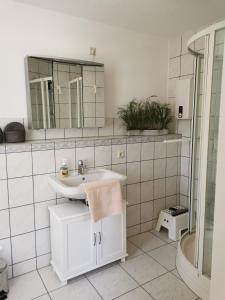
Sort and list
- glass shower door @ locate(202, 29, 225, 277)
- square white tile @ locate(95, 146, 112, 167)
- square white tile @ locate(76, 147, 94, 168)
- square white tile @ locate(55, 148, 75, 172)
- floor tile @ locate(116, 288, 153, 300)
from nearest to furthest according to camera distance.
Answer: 1. glass shower door @ locate(202, 29, 225, 277)
2. floor tile @ locate(116, 288, 153, 300)
3. square white tile @ locate(55, 148, 75, 172)
4. square white tile @ locate(76, 147, 94, 168)
5. square white tile @ locate(95, 146, 112, 167)

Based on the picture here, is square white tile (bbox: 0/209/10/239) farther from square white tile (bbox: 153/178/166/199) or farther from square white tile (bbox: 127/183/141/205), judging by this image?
square white tile (bbox: 153/178/166/199)

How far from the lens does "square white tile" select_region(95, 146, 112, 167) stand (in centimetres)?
222

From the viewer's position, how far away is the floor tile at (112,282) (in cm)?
175

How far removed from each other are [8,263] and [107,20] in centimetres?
230

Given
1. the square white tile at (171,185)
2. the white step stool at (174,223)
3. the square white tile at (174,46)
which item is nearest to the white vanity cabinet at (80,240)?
the white step stool at (174,223)

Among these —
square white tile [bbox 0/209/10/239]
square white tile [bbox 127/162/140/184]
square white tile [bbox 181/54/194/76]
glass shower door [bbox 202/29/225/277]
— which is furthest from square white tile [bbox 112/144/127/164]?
square white tile [bbox 181/54/194/76]

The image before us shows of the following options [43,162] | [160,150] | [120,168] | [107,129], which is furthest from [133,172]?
[43,162]

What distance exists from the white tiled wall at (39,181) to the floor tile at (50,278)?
0.07 m

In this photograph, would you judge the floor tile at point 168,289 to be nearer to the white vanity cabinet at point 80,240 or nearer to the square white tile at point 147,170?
the white vanity cabinet at point 80,240

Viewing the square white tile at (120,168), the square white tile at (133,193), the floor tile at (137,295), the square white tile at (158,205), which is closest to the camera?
the floor tile at (137,295)

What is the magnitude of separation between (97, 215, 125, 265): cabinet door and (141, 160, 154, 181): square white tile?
0.63 metres

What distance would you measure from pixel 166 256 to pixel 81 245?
0.85 m

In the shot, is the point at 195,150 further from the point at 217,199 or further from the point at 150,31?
the point at 150,31

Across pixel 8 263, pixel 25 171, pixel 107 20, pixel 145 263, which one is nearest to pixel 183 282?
pixel 145 263
